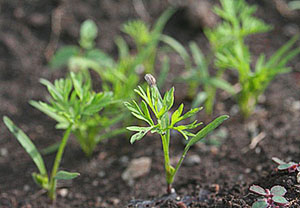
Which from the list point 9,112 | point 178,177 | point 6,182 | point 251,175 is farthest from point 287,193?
point 9,112

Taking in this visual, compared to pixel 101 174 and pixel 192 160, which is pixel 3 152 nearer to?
pixel 101 174

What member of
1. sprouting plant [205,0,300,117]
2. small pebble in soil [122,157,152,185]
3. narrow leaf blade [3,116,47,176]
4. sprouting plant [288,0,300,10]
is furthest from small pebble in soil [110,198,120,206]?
sprouting plant [288,0,300,10]

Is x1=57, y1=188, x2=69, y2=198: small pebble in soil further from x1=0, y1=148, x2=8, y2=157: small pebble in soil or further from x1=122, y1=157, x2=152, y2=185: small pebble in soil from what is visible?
x1=0, y1=148, x2=8, y2=157: small pebble in soil

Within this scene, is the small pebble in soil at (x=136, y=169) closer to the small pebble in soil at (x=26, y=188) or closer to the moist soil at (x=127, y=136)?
the moist soil at (x=127, y=136)

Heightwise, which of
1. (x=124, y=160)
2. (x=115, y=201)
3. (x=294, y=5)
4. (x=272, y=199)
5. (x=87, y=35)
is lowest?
(x=272, y=199)

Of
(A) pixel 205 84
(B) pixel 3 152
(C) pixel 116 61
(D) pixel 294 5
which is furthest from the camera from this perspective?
(D) pixel 294 5

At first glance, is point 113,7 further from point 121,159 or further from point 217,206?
point 217,206

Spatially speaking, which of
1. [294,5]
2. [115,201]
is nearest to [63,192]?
[115,201]
